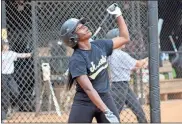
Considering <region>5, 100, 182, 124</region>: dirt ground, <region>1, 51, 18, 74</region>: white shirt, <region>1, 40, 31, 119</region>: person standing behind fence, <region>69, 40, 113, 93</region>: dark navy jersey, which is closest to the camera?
<region>69, 40, 113, 93</region>: dark navy jersey

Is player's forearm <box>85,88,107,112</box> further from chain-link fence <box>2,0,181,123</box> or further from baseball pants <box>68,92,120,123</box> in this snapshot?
chain-link fence <box>2,0,181,123</box>

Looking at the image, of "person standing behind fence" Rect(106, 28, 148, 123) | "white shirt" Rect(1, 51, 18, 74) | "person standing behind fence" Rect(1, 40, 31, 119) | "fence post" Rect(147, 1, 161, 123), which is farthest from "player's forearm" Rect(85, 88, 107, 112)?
"white shirt" Rect(1, 51, 18, 74)

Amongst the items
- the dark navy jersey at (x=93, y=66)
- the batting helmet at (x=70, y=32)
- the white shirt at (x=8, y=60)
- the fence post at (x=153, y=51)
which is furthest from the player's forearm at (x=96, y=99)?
the white shirt at (x=8, y=60)

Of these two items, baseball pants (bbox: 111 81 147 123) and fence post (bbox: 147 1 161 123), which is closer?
fence post (bbox: 147 1 161 123)

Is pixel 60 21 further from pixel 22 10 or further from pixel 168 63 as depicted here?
pixel 168 63

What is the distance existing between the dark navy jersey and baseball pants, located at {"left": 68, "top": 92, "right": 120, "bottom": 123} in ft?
0.22

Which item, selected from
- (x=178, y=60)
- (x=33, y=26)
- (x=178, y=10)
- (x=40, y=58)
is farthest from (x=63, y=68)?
(x=178, y=10)

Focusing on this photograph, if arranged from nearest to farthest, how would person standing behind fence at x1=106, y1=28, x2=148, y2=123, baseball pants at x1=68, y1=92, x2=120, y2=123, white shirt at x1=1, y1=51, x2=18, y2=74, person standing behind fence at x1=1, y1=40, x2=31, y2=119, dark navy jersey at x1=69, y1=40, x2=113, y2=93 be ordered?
dark navy jersey at x1=69, y1=40, x2=113, y2=93 < baseball pants at x1=68, y1=92, x2=120, y2=123 < person standing behind fence at x1=106, y1=28, x2=148, y2=123 < person standing behind fence at x1=1, y1=40, x2=31, y2=119 < white shirt at x1=1, y1=51, x2=18, y2=74

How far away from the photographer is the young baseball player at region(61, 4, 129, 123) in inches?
159

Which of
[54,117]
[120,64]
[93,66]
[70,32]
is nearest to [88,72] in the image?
[93,66]

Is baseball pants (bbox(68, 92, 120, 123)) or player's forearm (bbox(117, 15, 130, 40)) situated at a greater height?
player's forearm (bbox(117, 15, 130, 40))

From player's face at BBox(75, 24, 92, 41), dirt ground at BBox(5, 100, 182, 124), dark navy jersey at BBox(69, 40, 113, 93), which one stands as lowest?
dirt ground at BBox(5, 100, 182, 124)

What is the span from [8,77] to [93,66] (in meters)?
3.37

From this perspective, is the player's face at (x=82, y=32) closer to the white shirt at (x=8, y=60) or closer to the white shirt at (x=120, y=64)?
the white shirt at (x=120, y=64)
